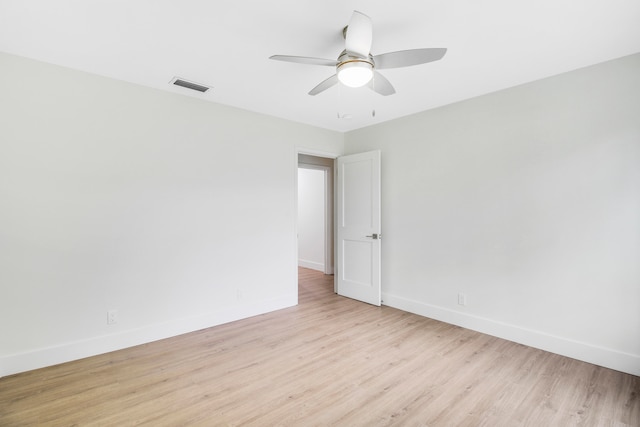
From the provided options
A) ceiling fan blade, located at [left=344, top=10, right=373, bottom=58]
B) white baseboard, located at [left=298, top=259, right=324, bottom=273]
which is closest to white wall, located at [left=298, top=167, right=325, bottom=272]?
white baseboard, located at [left=298, top=259, right=324, bottom=273]

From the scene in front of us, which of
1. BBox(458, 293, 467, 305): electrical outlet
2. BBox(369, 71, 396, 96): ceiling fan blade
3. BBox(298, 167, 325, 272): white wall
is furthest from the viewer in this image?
BBox(298, 167, 325, 272): white wall

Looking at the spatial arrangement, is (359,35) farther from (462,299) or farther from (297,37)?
(462,299)

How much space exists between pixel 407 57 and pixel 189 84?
2.12 meters

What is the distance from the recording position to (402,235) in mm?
3959

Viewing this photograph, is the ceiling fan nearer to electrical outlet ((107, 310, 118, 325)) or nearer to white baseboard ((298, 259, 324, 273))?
electrical outlet ((107, 310, 118, 325))

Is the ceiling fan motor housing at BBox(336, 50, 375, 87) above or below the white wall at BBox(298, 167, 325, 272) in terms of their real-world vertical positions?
above

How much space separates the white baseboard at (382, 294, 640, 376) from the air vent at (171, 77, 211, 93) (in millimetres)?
3417

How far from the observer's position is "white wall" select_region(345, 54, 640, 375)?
7.96ft

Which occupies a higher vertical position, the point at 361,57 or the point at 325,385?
the point at 361,57

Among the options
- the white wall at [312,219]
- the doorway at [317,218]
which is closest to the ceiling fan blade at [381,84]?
the doorway at [317,218]

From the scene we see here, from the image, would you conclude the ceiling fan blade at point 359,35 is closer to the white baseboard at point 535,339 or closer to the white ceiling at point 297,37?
the white ceiling at point 297,37

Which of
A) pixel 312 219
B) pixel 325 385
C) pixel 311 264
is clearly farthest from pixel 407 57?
pixel 311 264

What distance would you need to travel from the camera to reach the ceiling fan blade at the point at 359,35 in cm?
167

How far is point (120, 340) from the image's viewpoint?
2.78 meters
